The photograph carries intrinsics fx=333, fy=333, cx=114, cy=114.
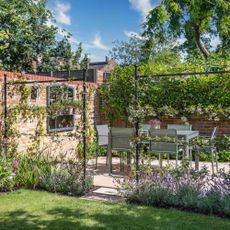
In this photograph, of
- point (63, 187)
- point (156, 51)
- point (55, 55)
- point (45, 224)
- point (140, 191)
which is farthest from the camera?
point (156, 51)

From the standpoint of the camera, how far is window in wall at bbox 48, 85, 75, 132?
26.8 ft

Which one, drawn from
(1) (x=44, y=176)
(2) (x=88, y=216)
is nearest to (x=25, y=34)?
(1) (x=44, y=176)

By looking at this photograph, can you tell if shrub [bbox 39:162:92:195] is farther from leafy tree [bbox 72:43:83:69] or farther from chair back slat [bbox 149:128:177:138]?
leafy tree [bbox 72:43:83:69]

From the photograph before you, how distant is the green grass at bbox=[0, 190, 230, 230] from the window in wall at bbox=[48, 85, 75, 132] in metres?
3.33

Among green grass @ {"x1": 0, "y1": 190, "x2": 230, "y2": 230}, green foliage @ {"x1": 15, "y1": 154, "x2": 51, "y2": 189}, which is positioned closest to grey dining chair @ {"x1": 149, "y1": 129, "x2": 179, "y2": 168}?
green grass @ {"x1": 0, "y1": 190, "x2": 230, "y2": 230}

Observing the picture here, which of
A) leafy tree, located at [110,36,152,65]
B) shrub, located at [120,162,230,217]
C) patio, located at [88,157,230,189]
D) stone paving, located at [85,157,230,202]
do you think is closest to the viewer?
shrub, located at [120,162,230,217]

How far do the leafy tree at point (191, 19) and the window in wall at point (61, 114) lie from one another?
337cm

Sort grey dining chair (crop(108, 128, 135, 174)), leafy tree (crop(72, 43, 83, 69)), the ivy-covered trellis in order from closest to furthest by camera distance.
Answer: grey dining chair (crop(108, 128, 135, 174))
the ivy-covered trellis
leafy tree (crop(72, 43, 83, 69))

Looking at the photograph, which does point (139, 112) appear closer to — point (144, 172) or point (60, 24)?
point (144, 172)

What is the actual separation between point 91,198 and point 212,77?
4.89m

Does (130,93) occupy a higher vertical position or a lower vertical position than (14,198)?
higher

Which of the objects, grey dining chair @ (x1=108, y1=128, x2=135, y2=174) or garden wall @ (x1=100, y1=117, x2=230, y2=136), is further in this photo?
garden wall @ (x1=100, y1=117, x2=230, y2=136)

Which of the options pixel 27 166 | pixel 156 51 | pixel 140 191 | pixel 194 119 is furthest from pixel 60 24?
pixel 140 191

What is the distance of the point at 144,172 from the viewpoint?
5.20 m
